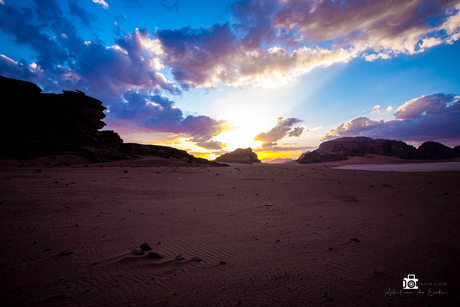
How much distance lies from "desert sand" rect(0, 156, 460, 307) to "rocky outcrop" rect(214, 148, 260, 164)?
35374 mm

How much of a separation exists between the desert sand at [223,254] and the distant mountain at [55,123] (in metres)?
15.8

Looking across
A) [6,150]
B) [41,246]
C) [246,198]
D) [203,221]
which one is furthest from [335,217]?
[6,150]

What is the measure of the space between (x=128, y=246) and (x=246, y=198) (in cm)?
343

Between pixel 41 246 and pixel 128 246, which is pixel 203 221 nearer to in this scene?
pixel 128 246

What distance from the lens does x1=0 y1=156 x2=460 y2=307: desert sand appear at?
5.14 ft

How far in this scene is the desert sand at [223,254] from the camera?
1565 mm

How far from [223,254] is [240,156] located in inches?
1571

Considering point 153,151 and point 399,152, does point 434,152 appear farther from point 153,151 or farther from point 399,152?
point 153,151

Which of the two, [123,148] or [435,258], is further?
[123,148]

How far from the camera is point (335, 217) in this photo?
3.69 meters

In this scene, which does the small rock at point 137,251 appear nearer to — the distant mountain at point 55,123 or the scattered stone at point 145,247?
the scattered stone at point 145,247

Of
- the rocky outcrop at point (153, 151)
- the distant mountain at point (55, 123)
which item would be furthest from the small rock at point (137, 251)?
the rocky outcrop at point (153, 151)

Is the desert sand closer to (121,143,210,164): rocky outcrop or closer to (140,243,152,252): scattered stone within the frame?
(140,243,152,252): scattered stone

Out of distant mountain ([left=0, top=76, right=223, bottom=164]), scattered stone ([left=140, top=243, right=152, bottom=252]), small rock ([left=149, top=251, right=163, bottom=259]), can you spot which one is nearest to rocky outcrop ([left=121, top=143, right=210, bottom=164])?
distant mountain ([left=0, top=76, right=223, bottom=164])
